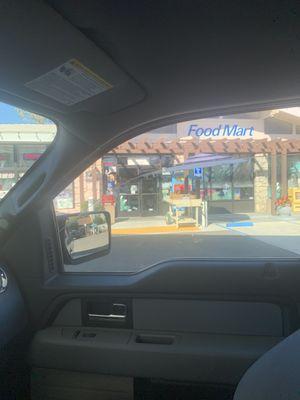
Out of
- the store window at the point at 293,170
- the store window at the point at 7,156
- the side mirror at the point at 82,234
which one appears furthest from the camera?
the store window at the point at 293,170

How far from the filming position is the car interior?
1.88 metres

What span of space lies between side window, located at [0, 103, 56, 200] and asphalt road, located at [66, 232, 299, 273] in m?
0.73

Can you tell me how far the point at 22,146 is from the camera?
96.1 inches

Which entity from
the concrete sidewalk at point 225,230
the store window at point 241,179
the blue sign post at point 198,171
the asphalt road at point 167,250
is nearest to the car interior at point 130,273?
the asphalt road at point 167,250

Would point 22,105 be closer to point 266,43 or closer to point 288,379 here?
point 266,43

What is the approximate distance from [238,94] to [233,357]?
145 centimetres

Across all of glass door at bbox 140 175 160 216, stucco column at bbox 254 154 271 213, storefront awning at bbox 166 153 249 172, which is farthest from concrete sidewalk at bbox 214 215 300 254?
stucco column at bbox 254 154 271 213

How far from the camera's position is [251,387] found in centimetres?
127

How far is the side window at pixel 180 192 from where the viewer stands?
277cm

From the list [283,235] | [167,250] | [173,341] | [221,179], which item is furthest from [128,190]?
[173,341]

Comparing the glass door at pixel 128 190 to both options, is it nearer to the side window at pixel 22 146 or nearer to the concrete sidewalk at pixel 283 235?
the concrete sidewalk at pixel 283 235

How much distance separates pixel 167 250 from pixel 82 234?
140cm

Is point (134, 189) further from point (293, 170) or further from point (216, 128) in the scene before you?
point (293, 170)

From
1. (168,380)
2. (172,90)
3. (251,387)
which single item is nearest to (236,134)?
(172,90)
